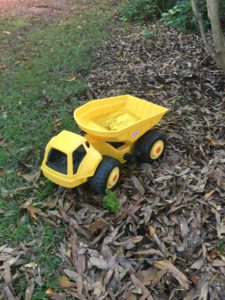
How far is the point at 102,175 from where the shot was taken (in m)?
3.18

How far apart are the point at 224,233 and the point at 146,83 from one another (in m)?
2.61

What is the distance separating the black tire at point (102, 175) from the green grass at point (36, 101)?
17.1 inches

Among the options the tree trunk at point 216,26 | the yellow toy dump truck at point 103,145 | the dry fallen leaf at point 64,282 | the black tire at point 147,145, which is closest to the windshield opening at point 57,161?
the yellow toy dump truck at point 103,145

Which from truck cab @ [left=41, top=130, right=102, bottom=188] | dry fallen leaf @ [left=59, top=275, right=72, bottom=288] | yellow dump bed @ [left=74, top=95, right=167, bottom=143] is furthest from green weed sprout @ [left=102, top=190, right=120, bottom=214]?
dry fallen leaf @ [left=59, top=275, right=72, bottom=288]

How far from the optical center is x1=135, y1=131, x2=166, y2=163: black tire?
3547 millimetres

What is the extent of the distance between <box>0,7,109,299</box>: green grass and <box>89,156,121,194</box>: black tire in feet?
1.42

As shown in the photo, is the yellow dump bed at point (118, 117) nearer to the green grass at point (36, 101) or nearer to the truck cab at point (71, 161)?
the truck cab at point (71, 161)

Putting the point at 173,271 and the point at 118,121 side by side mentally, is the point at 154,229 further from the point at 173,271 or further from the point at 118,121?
the point at 118,121

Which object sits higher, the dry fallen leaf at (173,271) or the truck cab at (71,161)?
the truck cab at (71,161)

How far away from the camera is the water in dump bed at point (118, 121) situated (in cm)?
371

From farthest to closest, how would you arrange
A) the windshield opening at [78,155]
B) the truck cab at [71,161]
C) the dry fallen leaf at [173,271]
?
1. the windshield opening at [78,155]
2. the truck cab at [71,161]
3. the dry fallen leaf at [173,271]

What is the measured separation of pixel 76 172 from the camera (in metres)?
3.15

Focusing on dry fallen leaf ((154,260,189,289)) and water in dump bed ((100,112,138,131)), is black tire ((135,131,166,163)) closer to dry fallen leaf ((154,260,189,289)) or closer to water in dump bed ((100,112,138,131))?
water in dump bed ((100,112,138,131))

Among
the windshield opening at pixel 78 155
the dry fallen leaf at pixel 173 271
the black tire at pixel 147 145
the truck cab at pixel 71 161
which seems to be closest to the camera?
the dry fallen leaf at pixel 173 271
